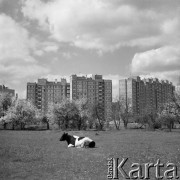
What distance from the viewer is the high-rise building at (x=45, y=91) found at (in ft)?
533

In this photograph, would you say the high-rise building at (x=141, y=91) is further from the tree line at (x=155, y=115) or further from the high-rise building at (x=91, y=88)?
the tree line at (x=155, y=115)

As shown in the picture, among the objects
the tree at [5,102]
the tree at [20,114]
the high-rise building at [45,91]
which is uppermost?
the high-rise building at [45,91]

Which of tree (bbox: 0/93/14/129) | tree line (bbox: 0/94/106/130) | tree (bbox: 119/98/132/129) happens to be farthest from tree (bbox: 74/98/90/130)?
tree (bbox: 0/93/14/129)

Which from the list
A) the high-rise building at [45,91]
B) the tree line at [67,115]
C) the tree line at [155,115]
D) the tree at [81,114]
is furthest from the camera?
the high-rise building at [45,91]

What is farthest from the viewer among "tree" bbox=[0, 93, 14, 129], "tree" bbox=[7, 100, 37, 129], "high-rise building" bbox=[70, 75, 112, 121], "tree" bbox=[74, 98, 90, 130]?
"high-rise building" bbox=[70, 75, 112, 121]

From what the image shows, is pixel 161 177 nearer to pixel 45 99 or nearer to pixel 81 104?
pixel 81 104

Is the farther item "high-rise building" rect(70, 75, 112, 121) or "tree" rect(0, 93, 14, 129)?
"high-rise building" rect(70, 75, 112, 121)

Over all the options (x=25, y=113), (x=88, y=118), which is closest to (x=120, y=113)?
(x=88, y=118)

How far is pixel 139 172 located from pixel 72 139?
12.8m

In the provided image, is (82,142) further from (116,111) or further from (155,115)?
(116,111)

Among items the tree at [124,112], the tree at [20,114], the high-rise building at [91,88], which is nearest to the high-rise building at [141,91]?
the high-rise building at [91,88]

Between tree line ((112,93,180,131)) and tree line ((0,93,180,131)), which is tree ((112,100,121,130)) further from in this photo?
tree line ((0,93,180,131))

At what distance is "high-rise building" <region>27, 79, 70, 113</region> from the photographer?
6398 inches

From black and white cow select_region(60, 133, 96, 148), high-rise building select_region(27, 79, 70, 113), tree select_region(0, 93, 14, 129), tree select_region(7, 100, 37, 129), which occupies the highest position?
high-rise building select_region(27, 79, 70, 113)
